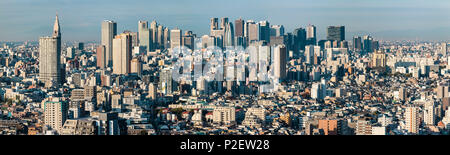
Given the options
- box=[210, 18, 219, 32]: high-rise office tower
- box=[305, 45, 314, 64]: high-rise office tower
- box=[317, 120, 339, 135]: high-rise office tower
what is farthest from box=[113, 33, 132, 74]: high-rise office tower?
box=[317, 120, 339, 135]: high-rise office tower

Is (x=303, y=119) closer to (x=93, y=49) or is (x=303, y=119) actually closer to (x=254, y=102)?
(x=254, y=102)

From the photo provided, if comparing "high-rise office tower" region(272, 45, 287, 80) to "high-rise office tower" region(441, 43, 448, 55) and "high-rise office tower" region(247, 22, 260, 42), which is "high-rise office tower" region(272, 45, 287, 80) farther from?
"high-rise office tower" region(441, 43, 448, 55)

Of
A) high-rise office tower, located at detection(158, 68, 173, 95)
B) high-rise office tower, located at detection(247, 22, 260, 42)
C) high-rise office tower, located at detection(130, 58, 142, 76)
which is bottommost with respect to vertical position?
high-rise office tower, located at detection(158, 68, 173, 95)

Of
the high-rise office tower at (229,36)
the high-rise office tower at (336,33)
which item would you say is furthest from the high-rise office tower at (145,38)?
the high-rise office tower at (336,33)

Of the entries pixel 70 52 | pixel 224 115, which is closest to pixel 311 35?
pixel 70 52

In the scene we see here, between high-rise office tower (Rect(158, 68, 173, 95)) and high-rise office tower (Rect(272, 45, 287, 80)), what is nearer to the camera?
high-rise office tower (Rect(158, 68, 173, 95))

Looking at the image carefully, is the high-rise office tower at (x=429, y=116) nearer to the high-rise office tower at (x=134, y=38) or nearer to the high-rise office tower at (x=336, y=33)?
the high-rise office tower at (x=336, y=33)
